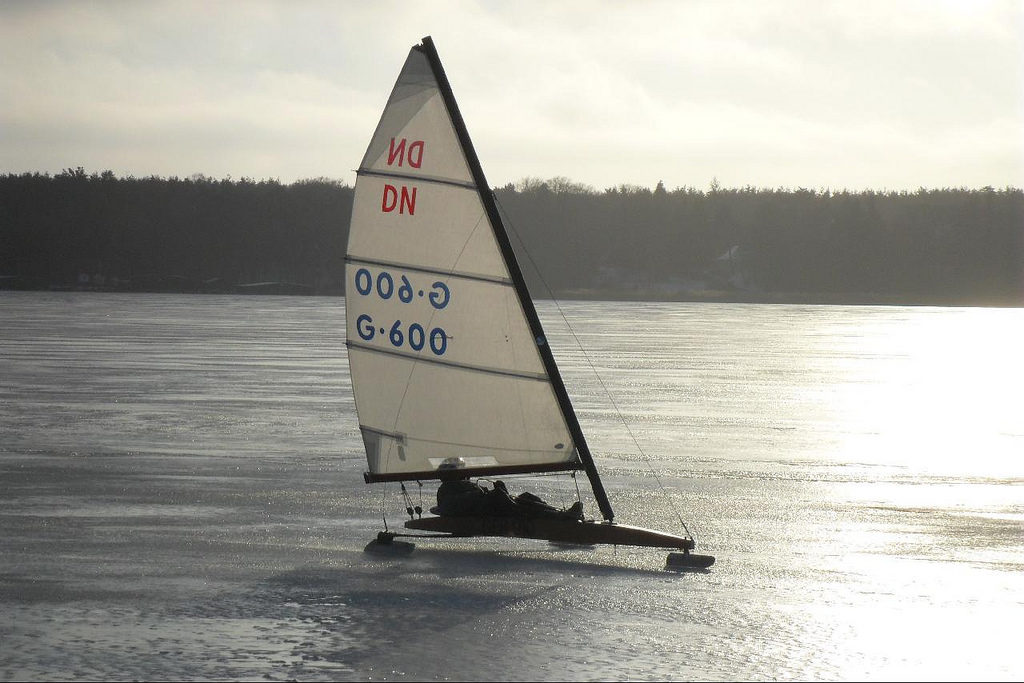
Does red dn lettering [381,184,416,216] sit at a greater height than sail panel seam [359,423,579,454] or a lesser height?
greater

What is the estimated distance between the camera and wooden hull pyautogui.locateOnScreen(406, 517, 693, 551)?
1269cm

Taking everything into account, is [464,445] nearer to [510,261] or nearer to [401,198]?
[510,261]

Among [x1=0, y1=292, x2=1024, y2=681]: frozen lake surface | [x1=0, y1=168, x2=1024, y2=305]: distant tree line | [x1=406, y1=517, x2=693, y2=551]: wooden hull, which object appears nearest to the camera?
[x1=0, y1=292, x2=1024, y2=681]: frozen lake surface

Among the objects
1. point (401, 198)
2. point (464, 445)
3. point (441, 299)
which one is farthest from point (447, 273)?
point (464, 445)

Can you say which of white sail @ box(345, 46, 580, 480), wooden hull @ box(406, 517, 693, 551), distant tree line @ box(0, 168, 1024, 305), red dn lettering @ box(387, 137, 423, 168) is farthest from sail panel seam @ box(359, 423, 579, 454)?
distant tree line @ box(0, 168, 1024, 305)

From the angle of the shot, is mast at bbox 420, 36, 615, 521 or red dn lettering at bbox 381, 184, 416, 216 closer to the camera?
mast at bbox 420, 36, 615, 521

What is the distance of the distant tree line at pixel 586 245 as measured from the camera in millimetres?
170875

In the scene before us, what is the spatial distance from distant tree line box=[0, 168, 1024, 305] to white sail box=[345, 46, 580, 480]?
147 m

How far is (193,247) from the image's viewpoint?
599 ft

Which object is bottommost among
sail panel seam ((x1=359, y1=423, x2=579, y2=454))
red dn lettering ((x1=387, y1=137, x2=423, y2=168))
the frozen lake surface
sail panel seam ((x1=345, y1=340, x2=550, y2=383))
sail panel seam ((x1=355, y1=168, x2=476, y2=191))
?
the frozen lake surface

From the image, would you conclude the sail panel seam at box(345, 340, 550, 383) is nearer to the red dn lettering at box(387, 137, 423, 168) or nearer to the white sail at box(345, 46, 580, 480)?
the white sail at box(345, 46, 580, 480)

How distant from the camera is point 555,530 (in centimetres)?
1293

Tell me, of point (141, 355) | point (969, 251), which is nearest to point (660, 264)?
point (969, 251)

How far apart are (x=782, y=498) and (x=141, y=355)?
84.2 ft
